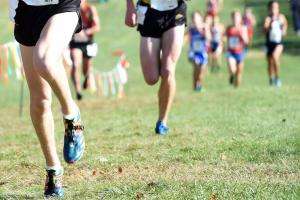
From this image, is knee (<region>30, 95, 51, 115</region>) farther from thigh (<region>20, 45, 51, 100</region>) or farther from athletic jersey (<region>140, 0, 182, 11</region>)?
athletic jersey (<region>140, 0, 182, 11</region>)

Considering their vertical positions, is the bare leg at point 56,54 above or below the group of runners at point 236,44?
above

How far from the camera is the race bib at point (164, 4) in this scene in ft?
28.5

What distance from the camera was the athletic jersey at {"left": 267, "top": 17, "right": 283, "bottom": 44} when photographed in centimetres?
1894

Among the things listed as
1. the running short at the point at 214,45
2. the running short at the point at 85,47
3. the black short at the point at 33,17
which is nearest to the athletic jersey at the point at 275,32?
the running short at the point at 85,47

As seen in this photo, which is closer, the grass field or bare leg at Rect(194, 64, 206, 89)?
the grass field

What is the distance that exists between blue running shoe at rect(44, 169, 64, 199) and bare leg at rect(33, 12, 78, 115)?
1.54 ft

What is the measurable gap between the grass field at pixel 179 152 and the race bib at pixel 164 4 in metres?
1.39

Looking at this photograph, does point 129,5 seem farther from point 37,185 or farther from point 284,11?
point 284,11

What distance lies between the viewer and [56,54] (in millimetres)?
5461

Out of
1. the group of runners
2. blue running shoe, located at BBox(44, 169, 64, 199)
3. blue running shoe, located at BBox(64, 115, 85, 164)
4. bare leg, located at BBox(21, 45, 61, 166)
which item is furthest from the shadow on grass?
the group of runners

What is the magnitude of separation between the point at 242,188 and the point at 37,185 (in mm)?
1710

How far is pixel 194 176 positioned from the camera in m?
6.25

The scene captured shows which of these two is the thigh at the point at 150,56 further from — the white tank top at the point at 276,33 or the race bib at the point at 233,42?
the race bib at the point at 233,42

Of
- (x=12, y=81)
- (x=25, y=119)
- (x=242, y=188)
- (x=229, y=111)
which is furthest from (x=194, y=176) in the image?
(x=12, y=81)
